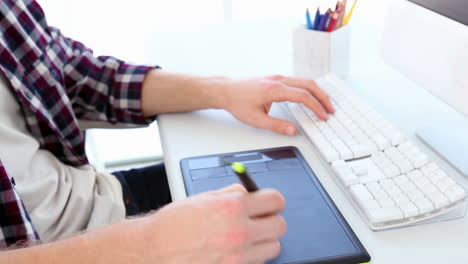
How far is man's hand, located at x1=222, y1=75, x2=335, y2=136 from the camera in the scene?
2.89 ft

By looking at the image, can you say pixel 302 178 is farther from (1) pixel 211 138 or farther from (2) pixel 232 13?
(2) pixel 232 13

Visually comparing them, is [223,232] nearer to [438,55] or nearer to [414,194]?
[414,194]

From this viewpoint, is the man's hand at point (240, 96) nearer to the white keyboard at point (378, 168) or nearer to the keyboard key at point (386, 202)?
the white keyboard at point (378, 168)

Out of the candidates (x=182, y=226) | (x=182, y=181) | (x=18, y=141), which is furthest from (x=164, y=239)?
(x=18, y=141)

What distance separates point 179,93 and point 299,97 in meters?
0.22

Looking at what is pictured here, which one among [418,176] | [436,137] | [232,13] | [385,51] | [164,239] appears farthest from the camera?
[232,13]

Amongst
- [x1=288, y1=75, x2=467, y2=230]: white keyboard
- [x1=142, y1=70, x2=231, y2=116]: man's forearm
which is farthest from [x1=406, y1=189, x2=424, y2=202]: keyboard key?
[x1=142, y1=70, x2=231, y2=116]: man's forearm

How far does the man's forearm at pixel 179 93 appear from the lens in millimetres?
952

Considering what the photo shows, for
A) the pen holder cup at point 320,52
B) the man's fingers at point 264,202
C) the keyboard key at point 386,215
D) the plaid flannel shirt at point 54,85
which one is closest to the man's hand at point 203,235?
the man's fingers at point 264,202

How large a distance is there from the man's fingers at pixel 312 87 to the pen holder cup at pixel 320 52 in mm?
109

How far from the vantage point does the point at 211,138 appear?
87cm

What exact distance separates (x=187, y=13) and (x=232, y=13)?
15cm

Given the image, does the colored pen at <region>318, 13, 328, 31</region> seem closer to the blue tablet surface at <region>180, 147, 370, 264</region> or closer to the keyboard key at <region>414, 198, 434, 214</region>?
the blue tablet surface at <region>180, 147, 370, 264</region>

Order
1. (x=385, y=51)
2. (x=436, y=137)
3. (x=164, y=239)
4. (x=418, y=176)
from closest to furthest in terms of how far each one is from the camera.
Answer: (x=164, y=239) → (x=418, y=176) → (x=436, y=137) → (x=385, y=51)
